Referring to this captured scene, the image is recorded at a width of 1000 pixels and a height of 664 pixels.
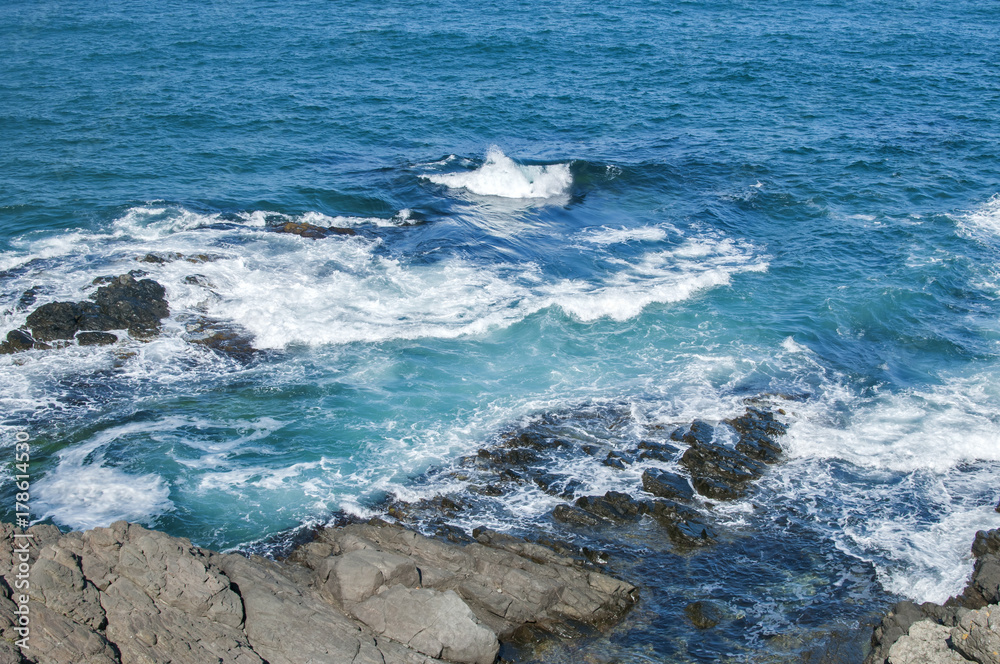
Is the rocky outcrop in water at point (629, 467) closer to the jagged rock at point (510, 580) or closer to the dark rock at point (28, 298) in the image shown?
the jagged rock at point (510, 580)

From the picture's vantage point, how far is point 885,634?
1364cm

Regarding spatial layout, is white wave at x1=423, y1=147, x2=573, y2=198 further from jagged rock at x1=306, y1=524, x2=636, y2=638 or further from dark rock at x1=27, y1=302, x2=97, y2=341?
jagged rock at x1=306, y1=524, x2=636, y2=638

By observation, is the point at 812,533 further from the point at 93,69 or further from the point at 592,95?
the point at 93,69

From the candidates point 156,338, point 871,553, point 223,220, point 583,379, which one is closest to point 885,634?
point 871,553

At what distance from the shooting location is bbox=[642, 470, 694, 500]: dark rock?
712 inches

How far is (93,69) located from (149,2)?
1831 cm

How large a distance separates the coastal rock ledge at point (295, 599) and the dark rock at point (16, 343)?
11.1 m

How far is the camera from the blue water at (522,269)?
18.1 meters

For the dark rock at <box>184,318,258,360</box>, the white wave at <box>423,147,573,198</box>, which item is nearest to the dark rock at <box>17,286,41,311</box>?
the dark rock at <box>184,318,258,360</box>

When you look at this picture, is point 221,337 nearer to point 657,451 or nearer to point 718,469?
point 657,451

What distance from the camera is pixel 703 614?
48.1ft

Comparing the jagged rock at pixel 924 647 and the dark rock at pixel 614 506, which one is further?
the dark rock at pixel 614 506

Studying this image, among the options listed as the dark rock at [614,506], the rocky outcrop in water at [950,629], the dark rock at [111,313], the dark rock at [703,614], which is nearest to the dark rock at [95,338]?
the dark rock at [111,313]

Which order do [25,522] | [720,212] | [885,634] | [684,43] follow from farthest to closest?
1. [684,43]
2. [720,212]
3. [25,522]
4. [885,634]
